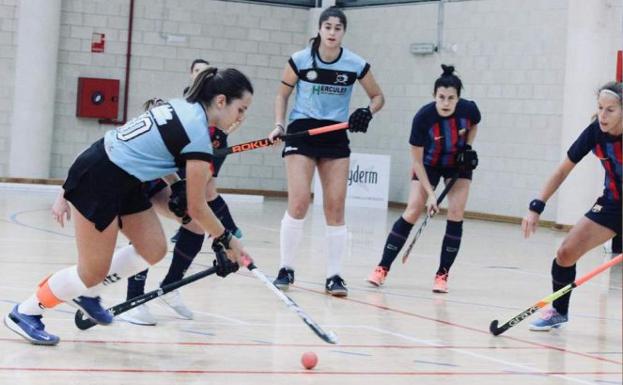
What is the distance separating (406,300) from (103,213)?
2.50 m

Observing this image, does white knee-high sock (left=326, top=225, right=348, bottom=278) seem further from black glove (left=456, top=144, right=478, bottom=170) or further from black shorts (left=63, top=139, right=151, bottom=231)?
black shorts (left=63, top=139, right=151, bottom=231)

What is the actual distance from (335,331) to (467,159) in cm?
196

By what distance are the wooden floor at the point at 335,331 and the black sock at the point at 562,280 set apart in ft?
0.42

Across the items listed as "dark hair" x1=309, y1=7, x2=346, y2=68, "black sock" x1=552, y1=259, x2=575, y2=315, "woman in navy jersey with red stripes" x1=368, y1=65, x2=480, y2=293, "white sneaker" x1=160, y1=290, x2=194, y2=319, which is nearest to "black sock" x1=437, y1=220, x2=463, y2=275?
"woman in navy jersey with red stripes" x1=368, y1=65, x2=480, y2=293

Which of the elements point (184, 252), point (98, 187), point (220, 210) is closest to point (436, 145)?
point (220, 210)

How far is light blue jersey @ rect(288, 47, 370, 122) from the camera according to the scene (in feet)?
21.2

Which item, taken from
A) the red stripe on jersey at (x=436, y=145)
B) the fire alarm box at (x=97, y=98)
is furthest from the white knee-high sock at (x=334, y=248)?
the fire alarm box at (x=97, y=98)

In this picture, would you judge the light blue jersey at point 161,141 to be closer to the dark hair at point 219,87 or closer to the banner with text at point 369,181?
the dark hair at point 219,87

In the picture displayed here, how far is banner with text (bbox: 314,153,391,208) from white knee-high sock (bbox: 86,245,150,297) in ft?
33.1

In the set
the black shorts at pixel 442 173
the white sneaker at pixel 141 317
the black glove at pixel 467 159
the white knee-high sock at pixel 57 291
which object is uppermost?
the black glove at pixel 467 159

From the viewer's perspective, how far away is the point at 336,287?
6.31 meters

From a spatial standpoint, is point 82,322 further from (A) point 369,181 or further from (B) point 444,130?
(A) point 369,181

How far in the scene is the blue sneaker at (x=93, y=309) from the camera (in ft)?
14.7

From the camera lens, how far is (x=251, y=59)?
1598cm
